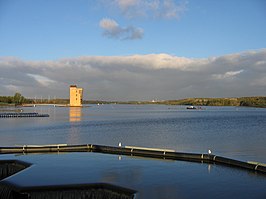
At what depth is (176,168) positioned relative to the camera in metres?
18.0

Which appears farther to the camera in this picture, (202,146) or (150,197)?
(202,146)

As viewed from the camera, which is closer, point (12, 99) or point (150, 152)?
point (150, 152)

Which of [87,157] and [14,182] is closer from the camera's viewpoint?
[14,182]

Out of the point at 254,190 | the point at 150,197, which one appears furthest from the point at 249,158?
the point at 150,197

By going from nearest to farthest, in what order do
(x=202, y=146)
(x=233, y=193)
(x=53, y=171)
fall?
1. (x=233, y=193)
2. (x=53, y=171)
3. (x=202, y=146)

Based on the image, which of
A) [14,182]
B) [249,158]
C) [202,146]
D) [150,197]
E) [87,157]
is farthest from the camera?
[202,146]

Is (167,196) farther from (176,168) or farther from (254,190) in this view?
(176,168)

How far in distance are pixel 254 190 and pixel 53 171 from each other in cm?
1066

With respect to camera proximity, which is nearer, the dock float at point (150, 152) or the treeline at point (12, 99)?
the dock float at point (150, 152)

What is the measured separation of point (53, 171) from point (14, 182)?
10.0 feet

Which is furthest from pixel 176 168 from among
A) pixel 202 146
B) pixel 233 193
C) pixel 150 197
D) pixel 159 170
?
pixel 202 146

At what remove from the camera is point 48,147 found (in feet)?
80.7

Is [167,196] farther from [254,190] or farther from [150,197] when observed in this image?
[254,190]

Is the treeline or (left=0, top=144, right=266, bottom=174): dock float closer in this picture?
(left=0, top=144, right=266, bottom=174): dock float
